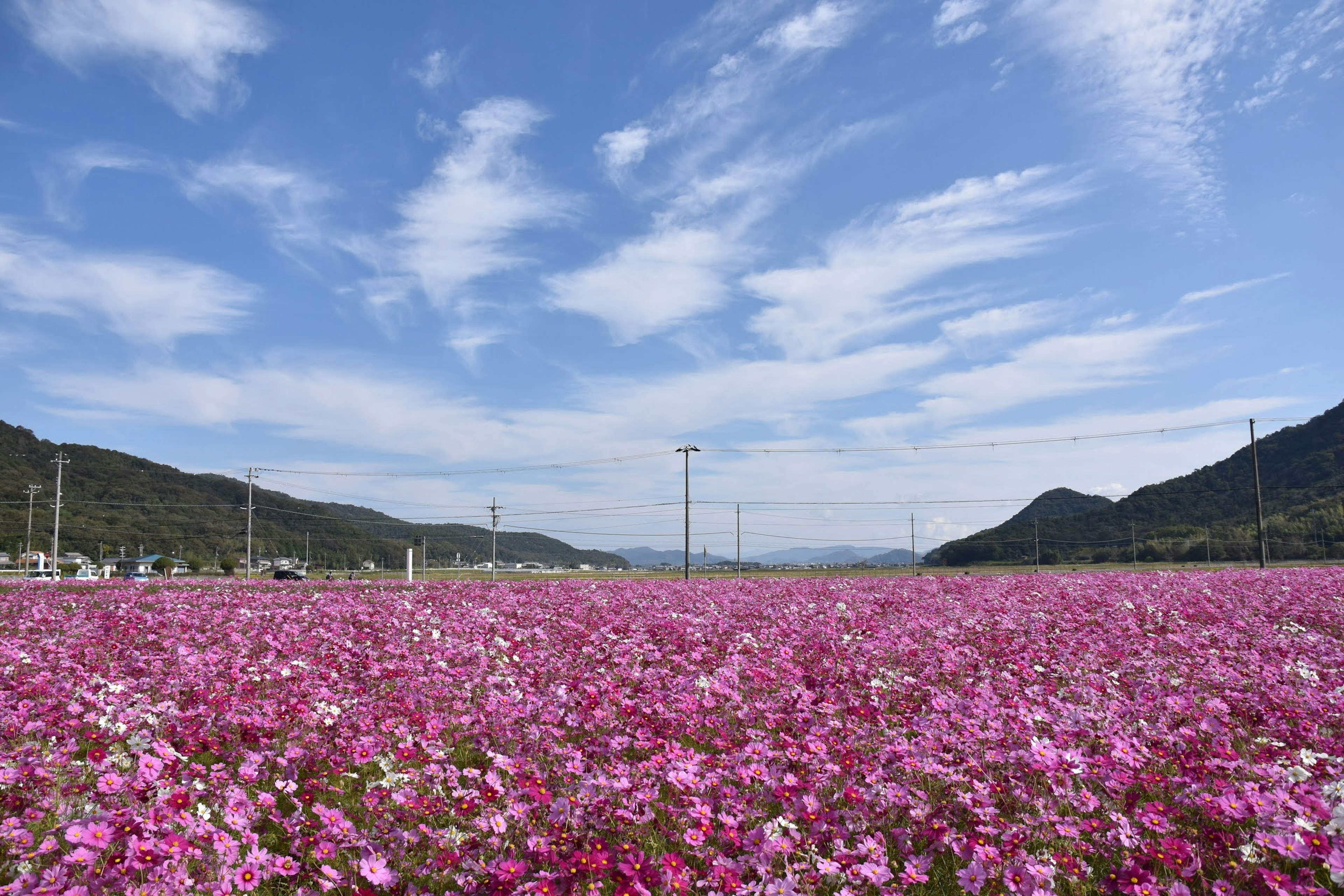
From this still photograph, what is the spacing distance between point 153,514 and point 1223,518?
7249 inches

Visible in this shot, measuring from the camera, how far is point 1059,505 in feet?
497

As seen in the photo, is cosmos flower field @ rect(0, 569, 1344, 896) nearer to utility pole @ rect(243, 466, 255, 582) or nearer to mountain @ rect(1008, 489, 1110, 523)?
utility pole @ rect(243, 466, 255, 582)

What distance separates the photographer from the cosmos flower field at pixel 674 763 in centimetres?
350

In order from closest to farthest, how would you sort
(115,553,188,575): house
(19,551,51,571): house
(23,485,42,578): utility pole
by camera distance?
(115,553,188,575): house < (19,551,51,571): house < (23,485,42,578): utility pole

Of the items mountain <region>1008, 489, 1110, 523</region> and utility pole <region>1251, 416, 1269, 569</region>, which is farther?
mountain <region>1008, 489, 1110, 523</region>

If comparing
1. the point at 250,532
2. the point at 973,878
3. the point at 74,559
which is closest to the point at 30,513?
the point at 74,559

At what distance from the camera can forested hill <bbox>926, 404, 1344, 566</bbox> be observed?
3209 inches

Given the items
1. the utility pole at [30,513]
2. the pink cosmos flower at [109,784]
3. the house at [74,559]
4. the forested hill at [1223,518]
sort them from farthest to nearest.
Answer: the house at [74,559], the utility pole at [30,513], the forested hill at [1223,518], the pink cosmos flower at [109,784]

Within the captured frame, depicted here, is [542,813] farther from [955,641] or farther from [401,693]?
[955,641]

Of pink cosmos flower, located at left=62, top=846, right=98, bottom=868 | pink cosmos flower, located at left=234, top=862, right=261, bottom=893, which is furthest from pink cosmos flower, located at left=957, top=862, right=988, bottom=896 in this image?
pink cosmos flower, located at left=62, top=846, right=98, bottom=868

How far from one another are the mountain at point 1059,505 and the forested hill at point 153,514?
112 metres

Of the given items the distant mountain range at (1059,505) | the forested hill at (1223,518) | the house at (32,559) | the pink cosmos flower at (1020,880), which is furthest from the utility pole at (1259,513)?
the house at (32,559)

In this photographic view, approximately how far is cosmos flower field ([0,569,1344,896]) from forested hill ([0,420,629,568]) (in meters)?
129

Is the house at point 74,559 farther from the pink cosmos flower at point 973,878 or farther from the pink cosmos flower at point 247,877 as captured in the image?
the pink cosmos flower at point 973,878
